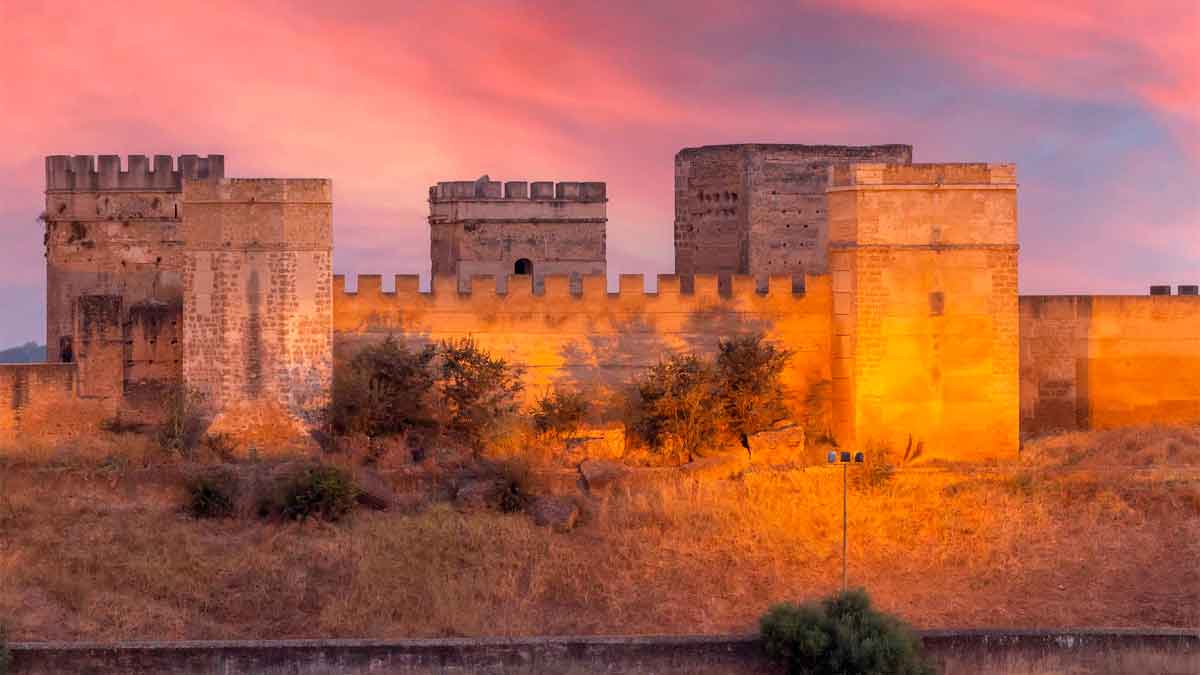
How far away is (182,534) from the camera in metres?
19.7

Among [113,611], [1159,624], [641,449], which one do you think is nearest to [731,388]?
[641,449]

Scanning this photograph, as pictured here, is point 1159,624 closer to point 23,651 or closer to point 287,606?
point 287,606

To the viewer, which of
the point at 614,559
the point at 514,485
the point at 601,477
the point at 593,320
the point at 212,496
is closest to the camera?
the point at 614,559

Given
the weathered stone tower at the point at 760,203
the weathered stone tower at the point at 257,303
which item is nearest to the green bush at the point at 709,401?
the weathered stone tower at the point at 257,303

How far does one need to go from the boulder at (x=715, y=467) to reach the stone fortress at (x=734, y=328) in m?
2.06

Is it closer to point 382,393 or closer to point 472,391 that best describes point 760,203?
point 472,391

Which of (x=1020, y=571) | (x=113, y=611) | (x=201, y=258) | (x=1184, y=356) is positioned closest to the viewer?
(x=113, y=611)

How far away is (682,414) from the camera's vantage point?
23328mm

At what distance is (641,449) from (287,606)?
22.8 feet

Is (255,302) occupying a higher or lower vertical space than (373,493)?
higher

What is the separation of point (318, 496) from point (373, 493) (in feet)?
2.57

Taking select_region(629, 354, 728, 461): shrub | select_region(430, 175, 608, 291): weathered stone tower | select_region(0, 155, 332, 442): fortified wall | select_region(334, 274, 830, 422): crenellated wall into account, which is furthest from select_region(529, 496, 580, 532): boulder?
select_region(430, 175, 608, 291): weathered stone tower

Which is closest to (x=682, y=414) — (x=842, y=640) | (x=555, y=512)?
(x=555, y=512)

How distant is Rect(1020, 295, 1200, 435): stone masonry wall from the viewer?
86.1 feet
